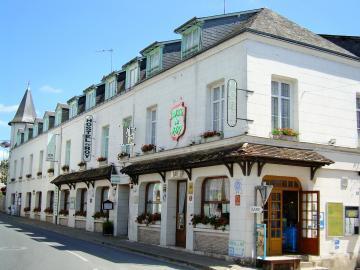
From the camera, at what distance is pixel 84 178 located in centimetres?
2627

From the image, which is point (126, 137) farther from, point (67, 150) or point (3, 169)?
point (3, 169)

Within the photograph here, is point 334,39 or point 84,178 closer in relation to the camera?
point 334,39

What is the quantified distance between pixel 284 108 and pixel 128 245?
27.6 ft

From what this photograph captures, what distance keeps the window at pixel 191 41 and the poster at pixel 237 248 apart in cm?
789

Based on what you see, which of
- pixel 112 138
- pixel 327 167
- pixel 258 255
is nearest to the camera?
pixel 258 255

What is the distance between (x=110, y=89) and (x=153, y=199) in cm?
922

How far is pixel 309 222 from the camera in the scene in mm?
15312

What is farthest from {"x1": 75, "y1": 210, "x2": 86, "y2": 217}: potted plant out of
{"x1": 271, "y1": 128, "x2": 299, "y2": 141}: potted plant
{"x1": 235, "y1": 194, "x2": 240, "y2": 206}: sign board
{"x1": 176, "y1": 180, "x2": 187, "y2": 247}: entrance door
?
{"x1": 271, "y1": 128, "x2": 299, "y2": 141}: potted plant

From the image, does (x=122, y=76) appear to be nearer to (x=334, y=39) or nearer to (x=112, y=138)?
(x=112, y=138)

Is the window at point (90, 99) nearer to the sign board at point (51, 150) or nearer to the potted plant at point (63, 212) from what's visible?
the sign board at point (51, 150)

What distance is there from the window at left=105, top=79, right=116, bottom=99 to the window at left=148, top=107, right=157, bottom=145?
5.48 m

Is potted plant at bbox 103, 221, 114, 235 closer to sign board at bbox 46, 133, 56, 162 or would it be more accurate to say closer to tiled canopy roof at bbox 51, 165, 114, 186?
tiled canopy roof at bbox 51, 165, 114, 186

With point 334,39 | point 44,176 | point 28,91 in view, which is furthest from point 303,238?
point 28,91

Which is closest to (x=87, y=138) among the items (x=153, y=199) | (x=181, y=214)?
(x=153, y=199)
